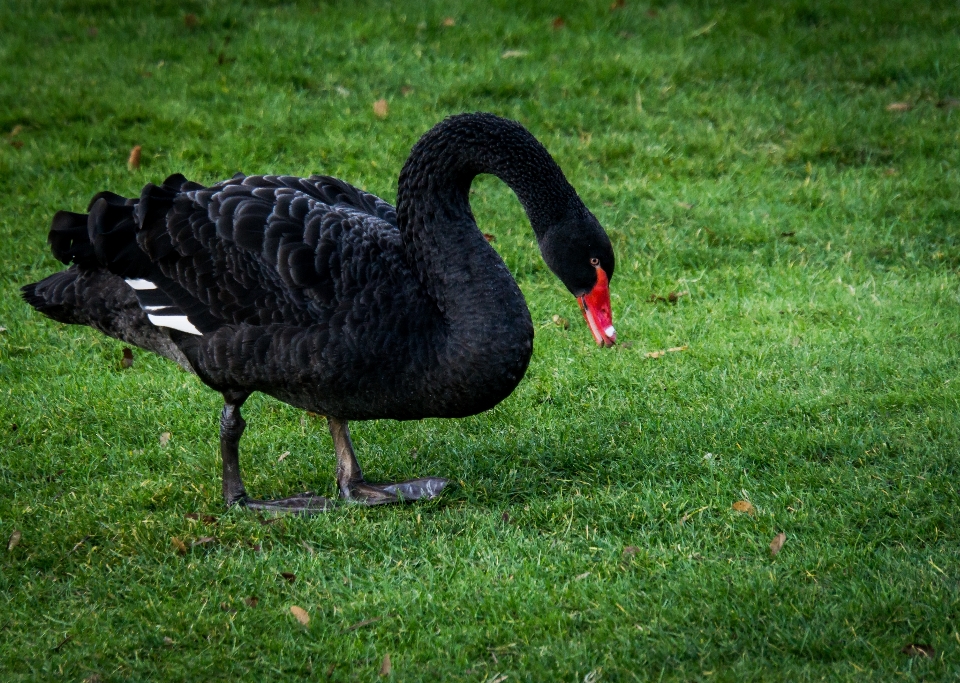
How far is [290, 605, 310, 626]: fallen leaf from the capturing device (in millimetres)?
3588

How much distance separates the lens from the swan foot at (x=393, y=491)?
4.28 metres

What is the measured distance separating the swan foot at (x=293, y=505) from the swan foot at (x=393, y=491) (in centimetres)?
9

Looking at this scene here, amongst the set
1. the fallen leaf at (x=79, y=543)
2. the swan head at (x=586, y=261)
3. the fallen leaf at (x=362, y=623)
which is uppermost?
the swan head at (x=586, y=261)

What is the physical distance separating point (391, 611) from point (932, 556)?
5.83 feet

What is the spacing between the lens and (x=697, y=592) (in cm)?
356

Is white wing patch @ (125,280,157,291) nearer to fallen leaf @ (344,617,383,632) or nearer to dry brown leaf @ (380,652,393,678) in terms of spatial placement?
fallen leaf @ (344,617,383,632)

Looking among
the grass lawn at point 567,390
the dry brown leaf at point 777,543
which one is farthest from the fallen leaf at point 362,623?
the dry brown leaf at point 777,543

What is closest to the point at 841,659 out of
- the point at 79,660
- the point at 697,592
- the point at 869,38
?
the point at 697,592

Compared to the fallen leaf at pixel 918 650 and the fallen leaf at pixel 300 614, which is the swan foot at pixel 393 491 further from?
the fallen leaf at pixel 918 650

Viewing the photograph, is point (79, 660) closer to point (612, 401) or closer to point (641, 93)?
point (612, 401)

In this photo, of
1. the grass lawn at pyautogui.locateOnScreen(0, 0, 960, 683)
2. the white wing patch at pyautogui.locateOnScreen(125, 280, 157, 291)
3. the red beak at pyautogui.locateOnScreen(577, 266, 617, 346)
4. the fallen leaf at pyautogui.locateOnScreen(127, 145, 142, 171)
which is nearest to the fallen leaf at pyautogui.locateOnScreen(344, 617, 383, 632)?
the grass lawn at pyautogui.locateOnScreen(0, 0, 960, 683)

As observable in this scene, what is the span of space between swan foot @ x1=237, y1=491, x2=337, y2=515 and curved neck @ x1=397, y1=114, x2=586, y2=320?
3.04ft

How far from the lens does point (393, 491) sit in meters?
4.30

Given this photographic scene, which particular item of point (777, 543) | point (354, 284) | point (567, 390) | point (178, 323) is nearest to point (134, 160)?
point (178, 323)
